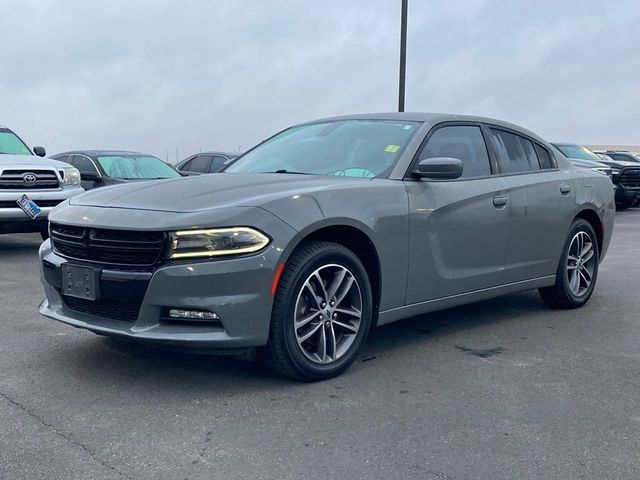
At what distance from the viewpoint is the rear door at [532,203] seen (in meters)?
5.61

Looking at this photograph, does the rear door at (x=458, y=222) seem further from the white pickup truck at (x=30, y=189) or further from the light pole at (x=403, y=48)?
the light pole at (x=403, y=48)

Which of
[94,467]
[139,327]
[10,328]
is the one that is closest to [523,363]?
[139,327]

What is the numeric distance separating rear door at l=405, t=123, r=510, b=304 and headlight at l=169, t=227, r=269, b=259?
4.14 ft

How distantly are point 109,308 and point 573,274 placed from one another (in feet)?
13.1

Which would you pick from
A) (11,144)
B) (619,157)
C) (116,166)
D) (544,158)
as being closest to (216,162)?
(116,166)

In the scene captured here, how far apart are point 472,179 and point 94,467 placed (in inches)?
129

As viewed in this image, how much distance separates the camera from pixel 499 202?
541 cm

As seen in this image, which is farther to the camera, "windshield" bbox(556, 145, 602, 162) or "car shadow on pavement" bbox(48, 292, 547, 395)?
"windshield" bbox(556, 145, 602, 162)

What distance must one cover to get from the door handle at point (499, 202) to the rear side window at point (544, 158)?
91cm

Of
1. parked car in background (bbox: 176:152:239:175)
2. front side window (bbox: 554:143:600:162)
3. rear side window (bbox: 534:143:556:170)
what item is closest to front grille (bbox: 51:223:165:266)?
rear side window (bbox: 534:143:556:170)

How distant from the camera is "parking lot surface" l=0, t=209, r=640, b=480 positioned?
313cm

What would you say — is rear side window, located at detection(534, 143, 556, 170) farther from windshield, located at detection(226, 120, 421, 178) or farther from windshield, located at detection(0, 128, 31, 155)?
windshield, located at detection(0, 128, 31, 155)

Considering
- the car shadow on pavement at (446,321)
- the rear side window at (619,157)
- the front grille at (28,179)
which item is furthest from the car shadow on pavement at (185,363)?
the rear side window at (619,157)

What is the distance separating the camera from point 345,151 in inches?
201
